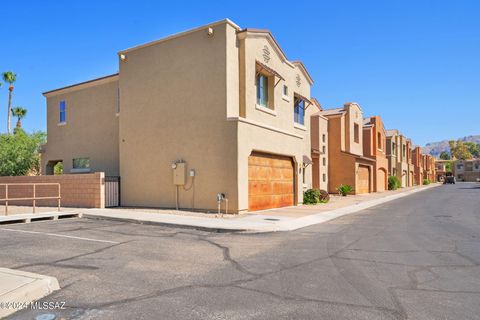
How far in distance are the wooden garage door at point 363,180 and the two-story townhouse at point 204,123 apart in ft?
53.1

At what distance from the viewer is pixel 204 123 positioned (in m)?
17.9

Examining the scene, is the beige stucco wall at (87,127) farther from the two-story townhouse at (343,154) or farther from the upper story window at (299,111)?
the two-story townhouse at (343,154)

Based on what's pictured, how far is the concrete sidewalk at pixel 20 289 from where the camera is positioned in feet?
17.0

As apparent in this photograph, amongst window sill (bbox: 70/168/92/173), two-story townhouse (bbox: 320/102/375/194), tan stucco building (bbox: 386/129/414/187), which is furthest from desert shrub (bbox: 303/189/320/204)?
tan stucco building (bbox: 386/129/414/187)

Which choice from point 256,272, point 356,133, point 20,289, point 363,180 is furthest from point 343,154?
point 20,289

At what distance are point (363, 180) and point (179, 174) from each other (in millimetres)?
25474

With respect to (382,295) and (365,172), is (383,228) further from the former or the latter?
(365,172)

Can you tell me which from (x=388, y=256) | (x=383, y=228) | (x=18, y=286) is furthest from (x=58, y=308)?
(x=383, y=228)

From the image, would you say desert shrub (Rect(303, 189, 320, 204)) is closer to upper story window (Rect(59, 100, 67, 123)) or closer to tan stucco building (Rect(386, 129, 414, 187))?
upper story window (Rect(59, 100, 67, 123))

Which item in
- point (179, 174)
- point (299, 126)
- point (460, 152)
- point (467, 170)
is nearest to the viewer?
point (179, 174)

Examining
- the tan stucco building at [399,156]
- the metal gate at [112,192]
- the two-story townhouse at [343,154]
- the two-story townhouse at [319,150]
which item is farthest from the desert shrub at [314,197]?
the tan stucco building at [399,156]

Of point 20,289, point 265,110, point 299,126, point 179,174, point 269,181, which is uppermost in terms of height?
point 265,110

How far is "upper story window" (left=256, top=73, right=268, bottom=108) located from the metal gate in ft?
28.9

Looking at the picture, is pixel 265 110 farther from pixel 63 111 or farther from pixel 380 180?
pixel 380 180
